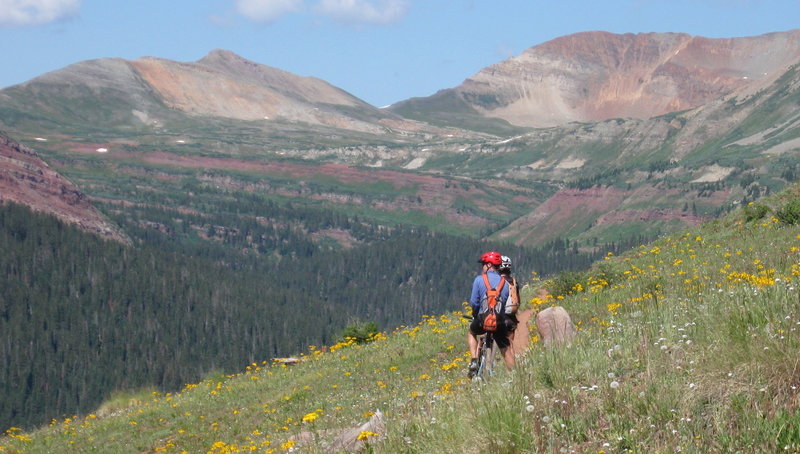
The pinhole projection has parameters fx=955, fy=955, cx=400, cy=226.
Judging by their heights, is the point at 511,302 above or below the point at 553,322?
above

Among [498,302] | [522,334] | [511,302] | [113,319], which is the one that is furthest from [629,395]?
[113,319]

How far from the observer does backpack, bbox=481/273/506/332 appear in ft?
48.2

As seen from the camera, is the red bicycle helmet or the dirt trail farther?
the dirt trail

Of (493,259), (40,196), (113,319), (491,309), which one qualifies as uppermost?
(493,259)

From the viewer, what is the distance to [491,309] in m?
14.8

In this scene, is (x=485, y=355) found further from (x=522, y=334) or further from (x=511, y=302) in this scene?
(x=522, y=334)

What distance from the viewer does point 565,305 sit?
22594mm

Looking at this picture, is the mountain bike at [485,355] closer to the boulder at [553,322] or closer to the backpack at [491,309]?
the backpack at [491,309]

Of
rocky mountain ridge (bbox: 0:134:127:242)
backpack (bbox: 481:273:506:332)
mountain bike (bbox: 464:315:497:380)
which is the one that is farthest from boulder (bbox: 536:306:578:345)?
rocky mountain ridge (bbox: 0:134:127:242)

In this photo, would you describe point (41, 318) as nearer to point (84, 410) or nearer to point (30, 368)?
point (30, 368)

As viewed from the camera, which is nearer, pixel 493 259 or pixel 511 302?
pixel 511 302

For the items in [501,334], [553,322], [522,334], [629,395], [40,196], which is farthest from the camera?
[40,196]

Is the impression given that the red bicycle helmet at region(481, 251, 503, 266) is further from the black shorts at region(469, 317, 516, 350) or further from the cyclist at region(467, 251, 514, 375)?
the black shorts at region(469, 317, 516, 350)

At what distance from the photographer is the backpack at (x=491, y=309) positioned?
14.7 metres
